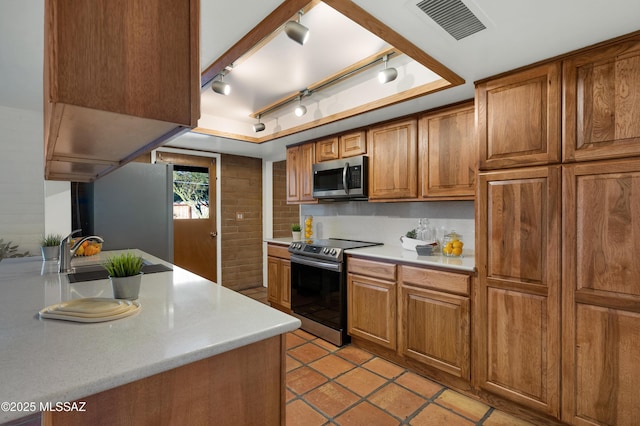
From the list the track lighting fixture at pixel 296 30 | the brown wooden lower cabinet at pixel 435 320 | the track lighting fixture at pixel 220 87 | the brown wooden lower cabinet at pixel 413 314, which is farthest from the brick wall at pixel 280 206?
the track lighting fixture at pixel 296 30

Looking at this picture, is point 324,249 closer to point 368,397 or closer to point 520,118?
point 368,397

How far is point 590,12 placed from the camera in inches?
52.8

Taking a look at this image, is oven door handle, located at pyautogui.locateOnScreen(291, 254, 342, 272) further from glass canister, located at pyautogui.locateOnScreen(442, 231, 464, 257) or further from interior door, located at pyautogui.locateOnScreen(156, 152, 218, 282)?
interior door, located at pyautogui.locateOnScreen(156, 152, 218, 282)

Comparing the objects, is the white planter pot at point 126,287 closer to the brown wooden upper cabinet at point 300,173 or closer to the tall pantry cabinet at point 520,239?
the tall pantry cabinet at point 520,239

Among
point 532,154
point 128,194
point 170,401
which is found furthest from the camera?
point 128,194

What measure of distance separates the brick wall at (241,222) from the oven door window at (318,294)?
1590 millimetres

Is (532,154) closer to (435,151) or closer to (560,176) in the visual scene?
(560,176)

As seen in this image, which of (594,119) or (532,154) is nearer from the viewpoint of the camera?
(594,119)

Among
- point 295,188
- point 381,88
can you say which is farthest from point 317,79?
point 295,188

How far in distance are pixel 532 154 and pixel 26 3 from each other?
275cm

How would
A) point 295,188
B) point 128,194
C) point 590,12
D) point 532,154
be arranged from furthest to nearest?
point 295,188 < point 128,194 < point 532,154 < point 590,12

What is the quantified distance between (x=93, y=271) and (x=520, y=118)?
2.72 metres

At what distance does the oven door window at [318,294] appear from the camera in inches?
Result: 113

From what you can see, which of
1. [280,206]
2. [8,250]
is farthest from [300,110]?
[8,250]
